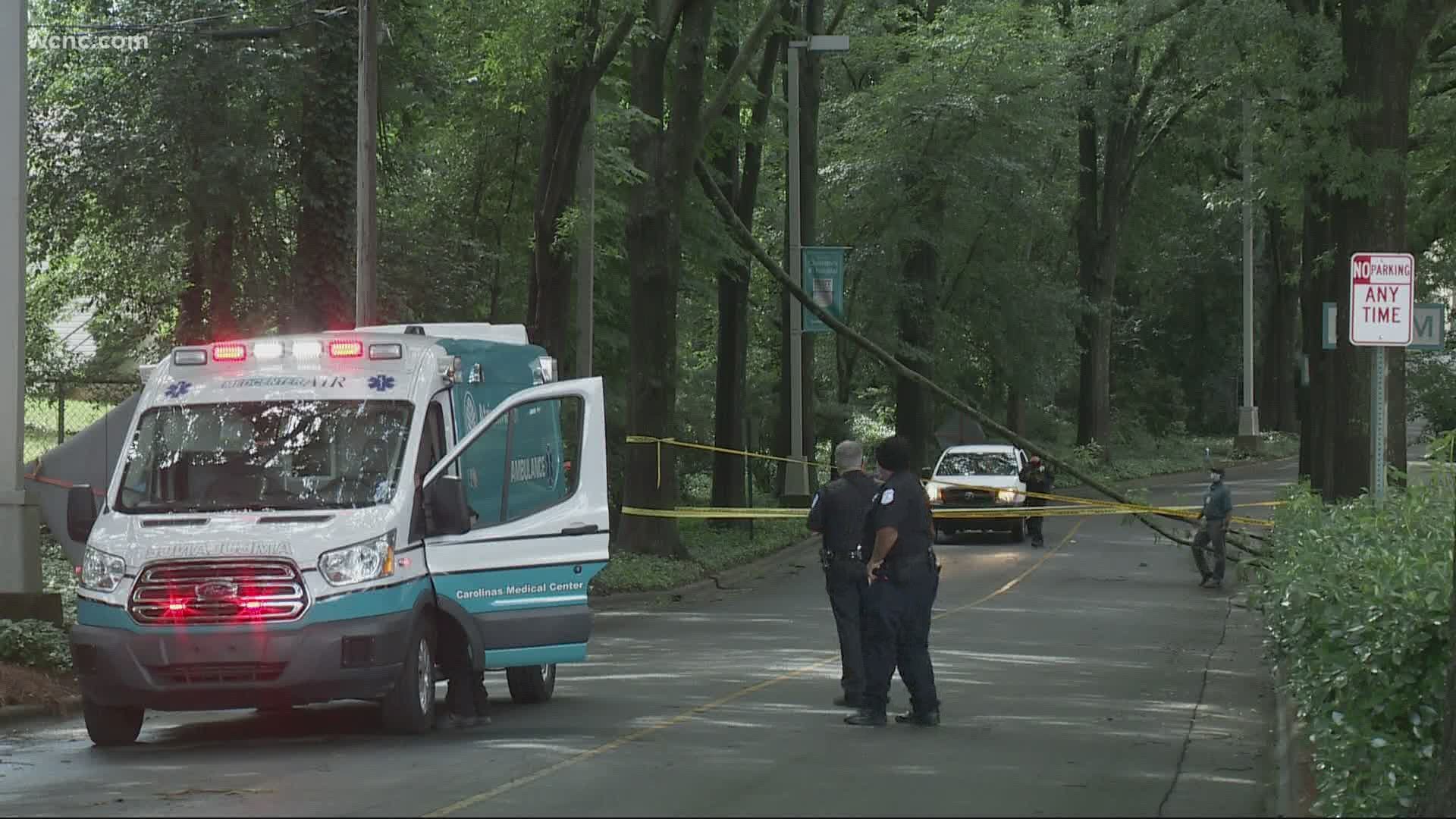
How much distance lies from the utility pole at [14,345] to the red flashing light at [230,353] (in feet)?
13.6

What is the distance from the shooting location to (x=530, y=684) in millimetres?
15047

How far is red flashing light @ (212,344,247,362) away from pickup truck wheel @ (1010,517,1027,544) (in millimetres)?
24717

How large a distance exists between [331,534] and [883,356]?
13.7m

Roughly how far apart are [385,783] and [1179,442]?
2489 inches

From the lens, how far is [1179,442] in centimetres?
7119

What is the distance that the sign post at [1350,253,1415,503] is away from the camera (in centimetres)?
1426

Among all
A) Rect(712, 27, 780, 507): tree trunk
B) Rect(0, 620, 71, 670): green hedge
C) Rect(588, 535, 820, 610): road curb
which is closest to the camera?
Rect(0, 620, 71, 670): green hedge

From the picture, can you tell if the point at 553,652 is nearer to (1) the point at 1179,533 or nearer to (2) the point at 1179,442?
(1) the point at 1179,533

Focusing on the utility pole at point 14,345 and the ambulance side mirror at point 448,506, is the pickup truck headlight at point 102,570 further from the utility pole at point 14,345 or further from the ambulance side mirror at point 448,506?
the utility pole at point 14,345

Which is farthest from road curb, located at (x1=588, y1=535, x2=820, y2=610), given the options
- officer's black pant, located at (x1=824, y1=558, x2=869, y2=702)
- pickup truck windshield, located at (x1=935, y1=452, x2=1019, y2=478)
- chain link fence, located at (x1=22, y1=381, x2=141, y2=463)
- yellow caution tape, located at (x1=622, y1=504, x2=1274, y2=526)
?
officer's black pant, located at (x1=824, y1=558, x2=869, y2=702)

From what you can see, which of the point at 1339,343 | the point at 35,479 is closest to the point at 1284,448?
the point at 1339,343

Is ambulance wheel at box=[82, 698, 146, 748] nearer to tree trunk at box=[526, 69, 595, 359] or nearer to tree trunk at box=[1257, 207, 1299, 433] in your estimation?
tree trunk at box=[526, 69, 595, 359]

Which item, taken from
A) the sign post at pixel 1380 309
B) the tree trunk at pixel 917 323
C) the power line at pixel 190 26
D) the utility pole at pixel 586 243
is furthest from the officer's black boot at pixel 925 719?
the tree trunk at pixel 917 323

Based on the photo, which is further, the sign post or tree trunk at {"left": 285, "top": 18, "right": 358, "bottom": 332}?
tree trunk at {"left": 285, "top": 18, "right": 358, "bottom": 332}
